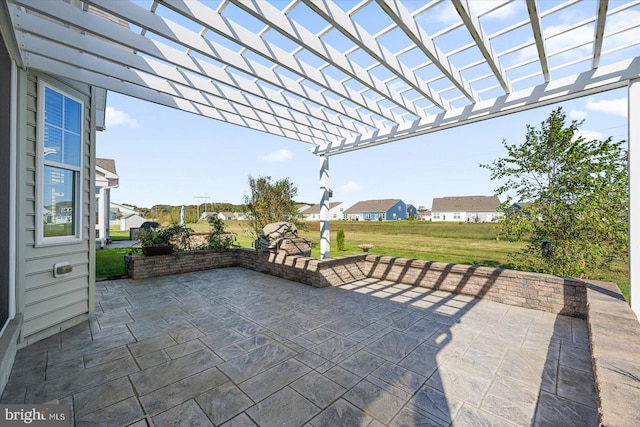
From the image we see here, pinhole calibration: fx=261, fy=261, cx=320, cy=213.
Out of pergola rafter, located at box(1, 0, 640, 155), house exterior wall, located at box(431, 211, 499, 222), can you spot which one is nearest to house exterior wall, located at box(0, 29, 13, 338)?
pergola rafter, located at box(1, 0, 640, 155)

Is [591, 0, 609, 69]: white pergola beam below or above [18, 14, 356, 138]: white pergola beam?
below

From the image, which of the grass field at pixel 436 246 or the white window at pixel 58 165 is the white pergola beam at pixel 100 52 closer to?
the white window at pixel 58 165

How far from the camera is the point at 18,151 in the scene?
→ 3.06 meters

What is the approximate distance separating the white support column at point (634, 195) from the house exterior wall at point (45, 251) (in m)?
7.37

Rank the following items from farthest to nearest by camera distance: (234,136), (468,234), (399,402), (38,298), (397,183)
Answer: (397,183) → (468,234) → (234,136) → (38,298) → (399,402)

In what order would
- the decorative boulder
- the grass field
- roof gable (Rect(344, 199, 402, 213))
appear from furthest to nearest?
roof gable (Rect(344, 199, 402, 213))
the grass field
the decorative boulder

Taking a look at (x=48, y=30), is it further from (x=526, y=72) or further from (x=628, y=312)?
(x=628, y=312)

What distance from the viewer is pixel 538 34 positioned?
2889 mm

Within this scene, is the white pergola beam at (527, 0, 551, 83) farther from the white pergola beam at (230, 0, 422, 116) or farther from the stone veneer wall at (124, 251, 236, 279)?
the stone veneer wall at (124, 251, 236, 279)

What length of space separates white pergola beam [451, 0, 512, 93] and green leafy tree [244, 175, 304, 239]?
8.35 metres

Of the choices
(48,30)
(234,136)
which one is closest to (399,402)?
(48,30)

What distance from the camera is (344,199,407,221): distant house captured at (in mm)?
42438

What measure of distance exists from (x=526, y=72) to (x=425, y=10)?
228cm

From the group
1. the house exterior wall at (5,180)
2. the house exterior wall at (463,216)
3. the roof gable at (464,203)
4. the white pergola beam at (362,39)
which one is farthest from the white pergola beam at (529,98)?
the roof gable at (464,203)
